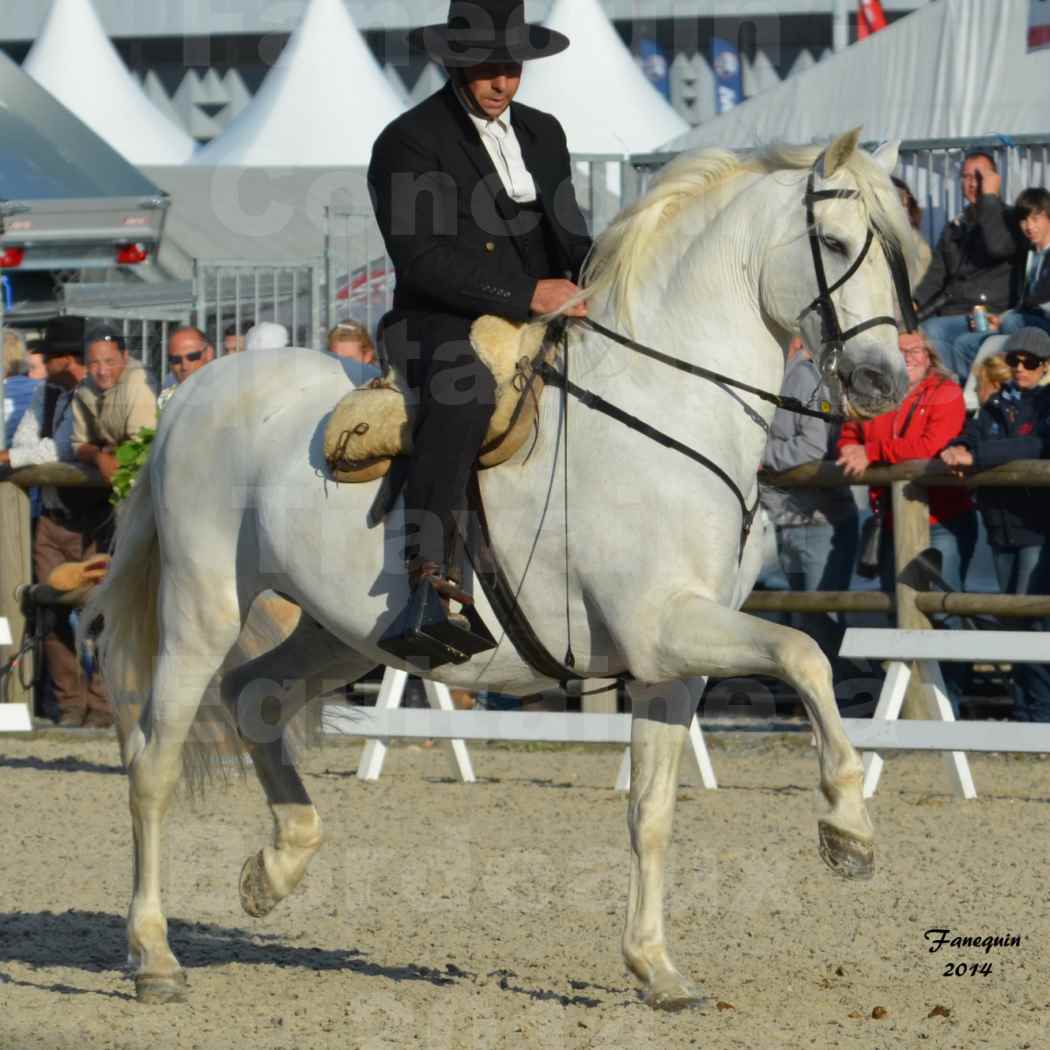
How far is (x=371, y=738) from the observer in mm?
9922

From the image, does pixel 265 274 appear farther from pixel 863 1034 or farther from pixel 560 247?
pixel 863 1034

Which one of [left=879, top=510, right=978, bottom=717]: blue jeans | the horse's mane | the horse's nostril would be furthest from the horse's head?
[left=879, top=510, right=978, bottom=717]: blue jeans

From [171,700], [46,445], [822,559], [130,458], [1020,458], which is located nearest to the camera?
[171,700]

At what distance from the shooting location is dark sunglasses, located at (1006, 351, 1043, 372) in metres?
9.66

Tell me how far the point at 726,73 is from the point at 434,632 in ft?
99.3

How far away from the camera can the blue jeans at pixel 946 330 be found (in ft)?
36.3

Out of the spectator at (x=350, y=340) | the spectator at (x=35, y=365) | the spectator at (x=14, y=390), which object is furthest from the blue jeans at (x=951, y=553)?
the spectator at (x=35, y=365)

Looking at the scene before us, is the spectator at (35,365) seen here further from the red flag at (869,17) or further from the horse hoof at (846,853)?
the red flag at (869,17)

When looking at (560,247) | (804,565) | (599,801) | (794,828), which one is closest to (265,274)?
(804,565)

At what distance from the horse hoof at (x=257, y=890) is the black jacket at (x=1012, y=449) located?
4765 mm

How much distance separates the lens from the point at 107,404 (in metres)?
11.1

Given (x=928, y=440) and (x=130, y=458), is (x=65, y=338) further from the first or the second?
(x=928, y=440)

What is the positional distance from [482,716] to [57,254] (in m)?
6.42

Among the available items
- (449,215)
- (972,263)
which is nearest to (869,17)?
(972,263)
